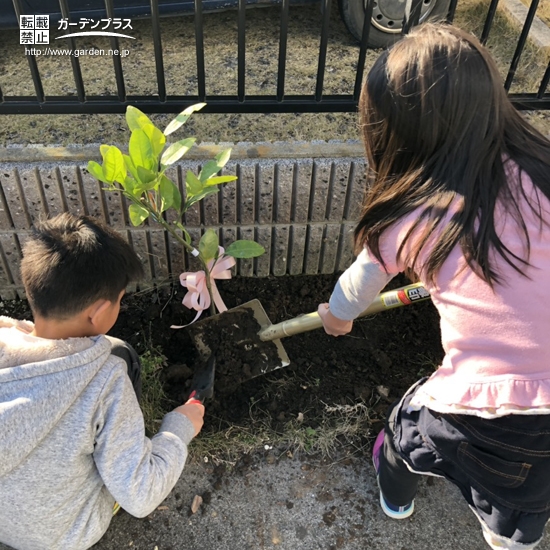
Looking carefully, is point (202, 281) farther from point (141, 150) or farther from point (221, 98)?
point (221, 98)

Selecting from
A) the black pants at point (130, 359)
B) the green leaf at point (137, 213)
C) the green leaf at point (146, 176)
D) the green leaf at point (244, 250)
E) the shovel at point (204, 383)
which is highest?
the green leaf at point (146, 176)

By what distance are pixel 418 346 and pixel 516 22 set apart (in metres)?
1.96

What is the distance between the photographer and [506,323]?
144 centimetres

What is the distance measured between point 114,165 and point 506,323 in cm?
115

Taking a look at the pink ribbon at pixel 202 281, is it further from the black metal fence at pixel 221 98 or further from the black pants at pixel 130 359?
the black metal fence at pixel 221 98

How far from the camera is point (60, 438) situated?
1514 millimetres

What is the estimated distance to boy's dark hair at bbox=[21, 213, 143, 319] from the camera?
1564 mm

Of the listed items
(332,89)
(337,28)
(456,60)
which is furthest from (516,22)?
(456,60)

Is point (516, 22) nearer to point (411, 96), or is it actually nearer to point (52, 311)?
point (411, 96)

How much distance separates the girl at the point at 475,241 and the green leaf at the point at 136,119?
646 millimetres

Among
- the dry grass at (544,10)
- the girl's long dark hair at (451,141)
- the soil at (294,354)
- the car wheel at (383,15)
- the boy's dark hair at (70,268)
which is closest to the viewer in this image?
the girl's long dark hair at (451,141)

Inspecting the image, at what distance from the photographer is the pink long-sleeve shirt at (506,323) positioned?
1.44 meters

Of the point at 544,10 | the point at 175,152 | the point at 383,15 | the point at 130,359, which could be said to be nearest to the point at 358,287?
the point at 175,152

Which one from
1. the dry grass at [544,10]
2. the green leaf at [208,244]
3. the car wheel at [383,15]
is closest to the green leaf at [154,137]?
the green leaf at [208,244]
